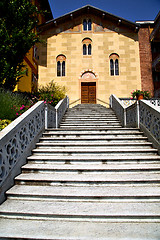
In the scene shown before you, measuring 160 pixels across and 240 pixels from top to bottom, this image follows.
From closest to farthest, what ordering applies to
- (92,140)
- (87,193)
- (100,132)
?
(87,193) < (92,140) < (100,132)

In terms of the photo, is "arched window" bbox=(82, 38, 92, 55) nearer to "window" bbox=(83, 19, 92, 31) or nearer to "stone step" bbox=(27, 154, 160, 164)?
"window" bbox=(83, 19, 92, 31)

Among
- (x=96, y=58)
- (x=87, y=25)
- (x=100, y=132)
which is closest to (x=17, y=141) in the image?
(x=100, y=132)

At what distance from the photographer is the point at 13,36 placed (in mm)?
9930

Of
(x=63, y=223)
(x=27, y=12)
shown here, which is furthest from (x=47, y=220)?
(x=27, y=12)

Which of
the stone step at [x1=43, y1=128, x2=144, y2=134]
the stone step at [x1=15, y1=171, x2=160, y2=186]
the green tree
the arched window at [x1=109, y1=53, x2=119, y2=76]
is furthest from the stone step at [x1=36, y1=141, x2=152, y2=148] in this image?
the arched window at [x1=109, y1=53, x2=119, y2=76]

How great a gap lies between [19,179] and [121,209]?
226 centimetres

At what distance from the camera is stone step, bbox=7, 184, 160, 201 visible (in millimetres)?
3348

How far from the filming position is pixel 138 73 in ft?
57.9

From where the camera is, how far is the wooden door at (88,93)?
17938 millimetres

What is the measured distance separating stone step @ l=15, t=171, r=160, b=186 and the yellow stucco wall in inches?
546

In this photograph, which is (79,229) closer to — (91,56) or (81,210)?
(81,210)

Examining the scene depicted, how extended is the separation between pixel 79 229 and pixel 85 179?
1280 millimetres

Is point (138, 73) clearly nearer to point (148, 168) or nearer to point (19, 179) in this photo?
point (148, 168)

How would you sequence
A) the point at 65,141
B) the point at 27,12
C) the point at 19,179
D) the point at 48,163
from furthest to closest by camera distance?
the point at 27,12 < the point at 65,141 < the point at 48,163 < the point at 19,179
